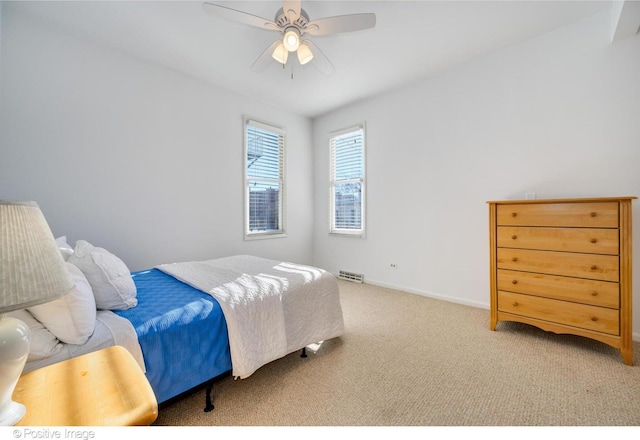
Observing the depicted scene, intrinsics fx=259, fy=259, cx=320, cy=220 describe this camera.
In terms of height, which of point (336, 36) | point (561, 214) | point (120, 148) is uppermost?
point (336, 36)

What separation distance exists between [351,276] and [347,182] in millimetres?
1484

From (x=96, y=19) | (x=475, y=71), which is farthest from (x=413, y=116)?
(x=96, y=19)

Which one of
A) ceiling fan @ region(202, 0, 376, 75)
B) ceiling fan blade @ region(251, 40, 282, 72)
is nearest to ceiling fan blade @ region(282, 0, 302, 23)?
ceiling fan @ region(202, 0, 376, 75)

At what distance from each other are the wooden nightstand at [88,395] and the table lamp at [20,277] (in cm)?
6

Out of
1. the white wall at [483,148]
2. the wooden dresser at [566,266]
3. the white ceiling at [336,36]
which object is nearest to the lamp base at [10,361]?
the white ceiling at [336,36]

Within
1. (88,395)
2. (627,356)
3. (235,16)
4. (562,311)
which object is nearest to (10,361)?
(88,395)

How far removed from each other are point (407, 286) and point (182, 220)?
297cm

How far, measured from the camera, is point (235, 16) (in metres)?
1.77

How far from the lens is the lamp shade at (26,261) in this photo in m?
0.55

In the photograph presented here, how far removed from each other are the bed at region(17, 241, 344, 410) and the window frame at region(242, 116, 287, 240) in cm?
173

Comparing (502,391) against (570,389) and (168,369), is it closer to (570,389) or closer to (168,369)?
(570,389)

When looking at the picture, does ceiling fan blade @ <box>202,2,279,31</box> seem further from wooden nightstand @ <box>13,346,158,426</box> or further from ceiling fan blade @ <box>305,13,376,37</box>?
wooden nightstand @ <box>13,346,158,426</box>

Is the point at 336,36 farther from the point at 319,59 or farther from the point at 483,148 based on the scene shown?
the point at 483,148

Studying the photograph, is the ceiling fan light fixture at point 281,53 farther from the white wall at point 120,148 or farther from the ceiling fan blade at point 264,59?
the white wall at point 120,148
